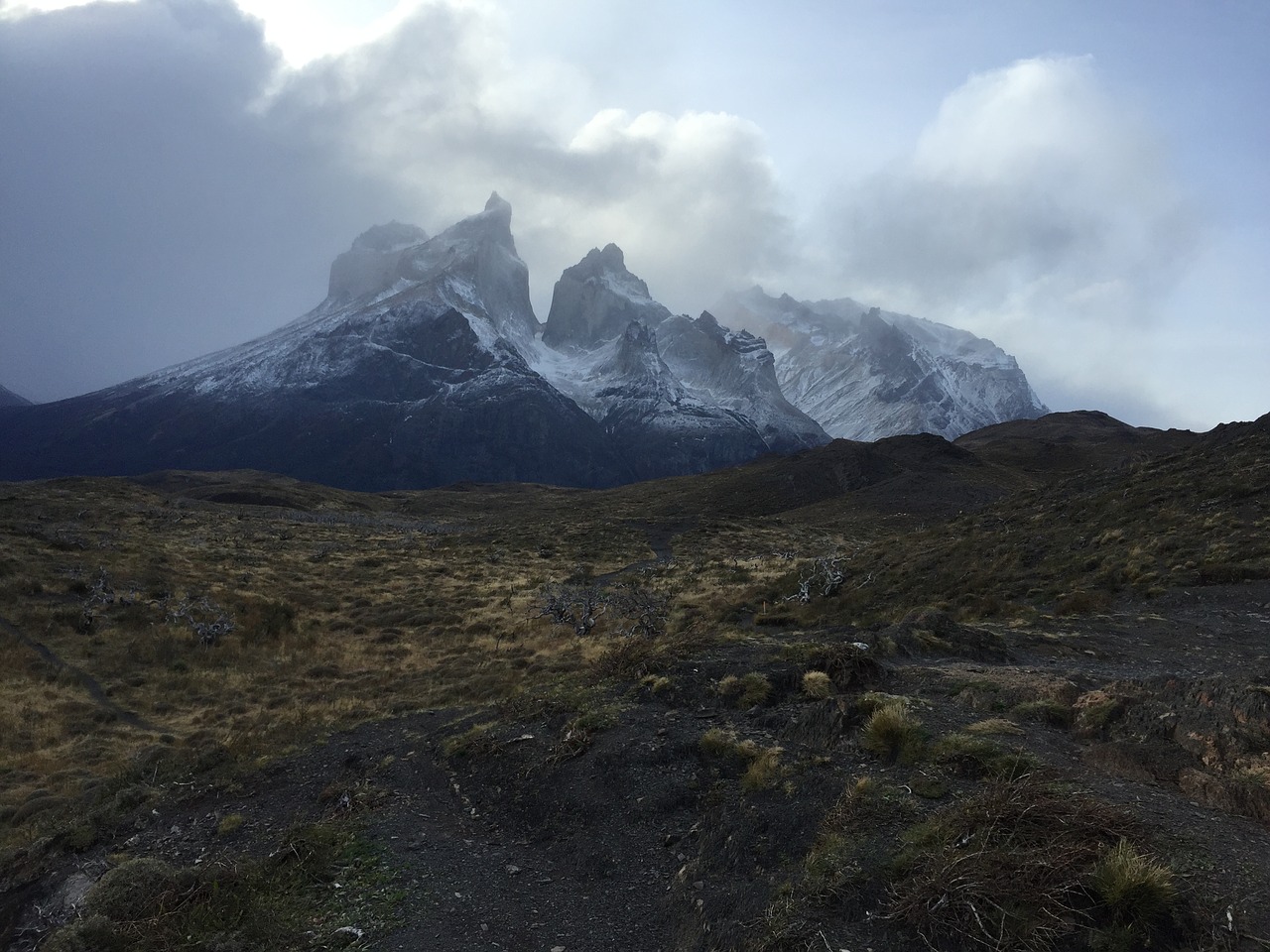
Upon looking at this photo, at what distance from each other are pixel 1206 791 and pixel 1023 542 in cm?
2183

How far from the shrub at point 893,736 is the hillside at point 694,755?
0.15 feet

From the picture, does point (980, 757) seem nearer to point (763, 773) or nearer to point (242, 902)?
point (763, 773)

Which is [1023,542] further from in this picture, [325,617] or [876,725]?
[325,617]

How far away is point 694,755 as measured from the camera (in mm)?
10852

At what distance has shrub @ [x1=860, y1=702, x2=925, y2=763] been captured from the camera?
9.19m

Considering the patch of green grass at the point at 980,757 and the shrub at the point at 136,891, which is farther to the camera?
the shrub at the point at 136,891

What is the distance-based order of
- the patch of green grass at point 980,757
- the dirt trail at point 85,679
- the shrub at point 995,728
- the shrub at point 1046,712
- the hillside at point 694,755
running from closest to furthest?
the hillside at point 694,755 < the patch of green grass at point 980,757 < the shrub at point 995,728 < the shrub at point 1046,712 < the dirt trail at point 85,679

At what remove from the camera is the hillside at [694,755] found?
21.2ft

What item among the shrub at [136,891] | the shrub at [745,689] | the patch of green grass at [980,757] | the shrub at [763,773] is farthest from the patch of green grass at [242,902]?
the patch of green grass at [980,757]

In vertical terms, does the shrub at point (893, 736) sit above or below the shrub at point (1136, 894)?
below

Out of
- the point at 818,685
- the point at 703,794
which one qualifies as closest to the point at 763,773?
the point at 703,794

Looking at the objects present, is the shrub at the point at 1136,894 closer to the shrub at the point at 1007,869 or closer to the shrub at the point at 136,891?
the shrub at the point at 1007,869

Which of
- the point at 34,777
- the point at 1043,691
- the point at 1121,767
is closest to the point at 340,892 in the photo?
the point at 1121,767

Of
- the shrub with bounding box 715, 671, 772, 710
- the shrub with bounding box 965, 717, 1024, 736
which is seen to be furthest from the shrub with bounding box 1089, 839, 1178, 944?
the shrub with bounding box 715, 671, 772, 710
